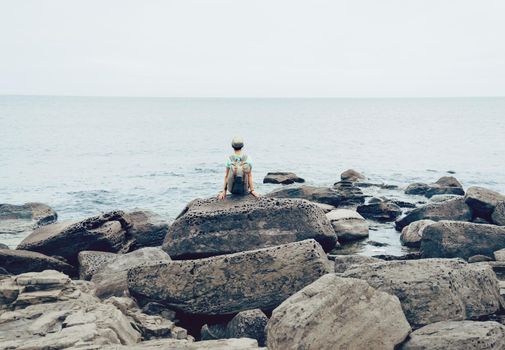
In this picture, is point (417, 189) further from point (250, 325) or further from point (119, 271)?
point (250, 325)

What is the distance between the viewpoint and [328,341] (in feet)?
23.0

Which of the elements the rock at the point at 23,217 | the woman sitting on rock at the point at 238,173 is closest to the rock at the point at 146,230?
the woman sitting on rock at the point at 238,173

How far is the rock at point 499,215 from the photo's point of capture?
57.4 feet

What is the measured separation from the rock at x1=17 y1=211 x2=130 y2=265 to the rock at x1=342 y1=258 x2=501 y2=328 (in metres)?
7.69

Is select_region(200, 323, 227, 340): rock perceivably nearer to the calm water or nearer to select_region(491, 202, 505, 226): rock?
the calm water

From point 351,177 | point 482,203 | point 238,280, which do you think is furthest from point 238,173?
point 351,177

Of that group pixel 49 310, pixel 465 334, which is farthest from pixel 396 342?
pixel 49 310

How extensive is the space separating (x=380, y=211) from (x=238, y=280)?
1332 centimetres

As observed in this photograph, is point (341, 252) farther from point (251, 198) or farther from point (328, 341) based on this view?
point (328, 341)

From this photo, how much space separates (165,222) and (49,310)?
28.2 feet

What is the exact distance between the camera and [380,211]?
70.8 feet

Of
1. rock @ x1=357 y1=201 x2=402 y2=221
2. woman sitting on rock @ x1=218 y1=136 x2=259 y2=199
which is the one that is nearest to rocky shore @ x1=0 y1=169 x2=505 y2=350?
woman sitting on rock @ x1=218 y1=136 x2=259 y2=199

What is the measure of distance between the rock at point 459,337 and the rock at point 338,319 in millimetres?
206

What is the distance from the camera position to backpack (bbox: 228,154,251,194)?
42.1ft
